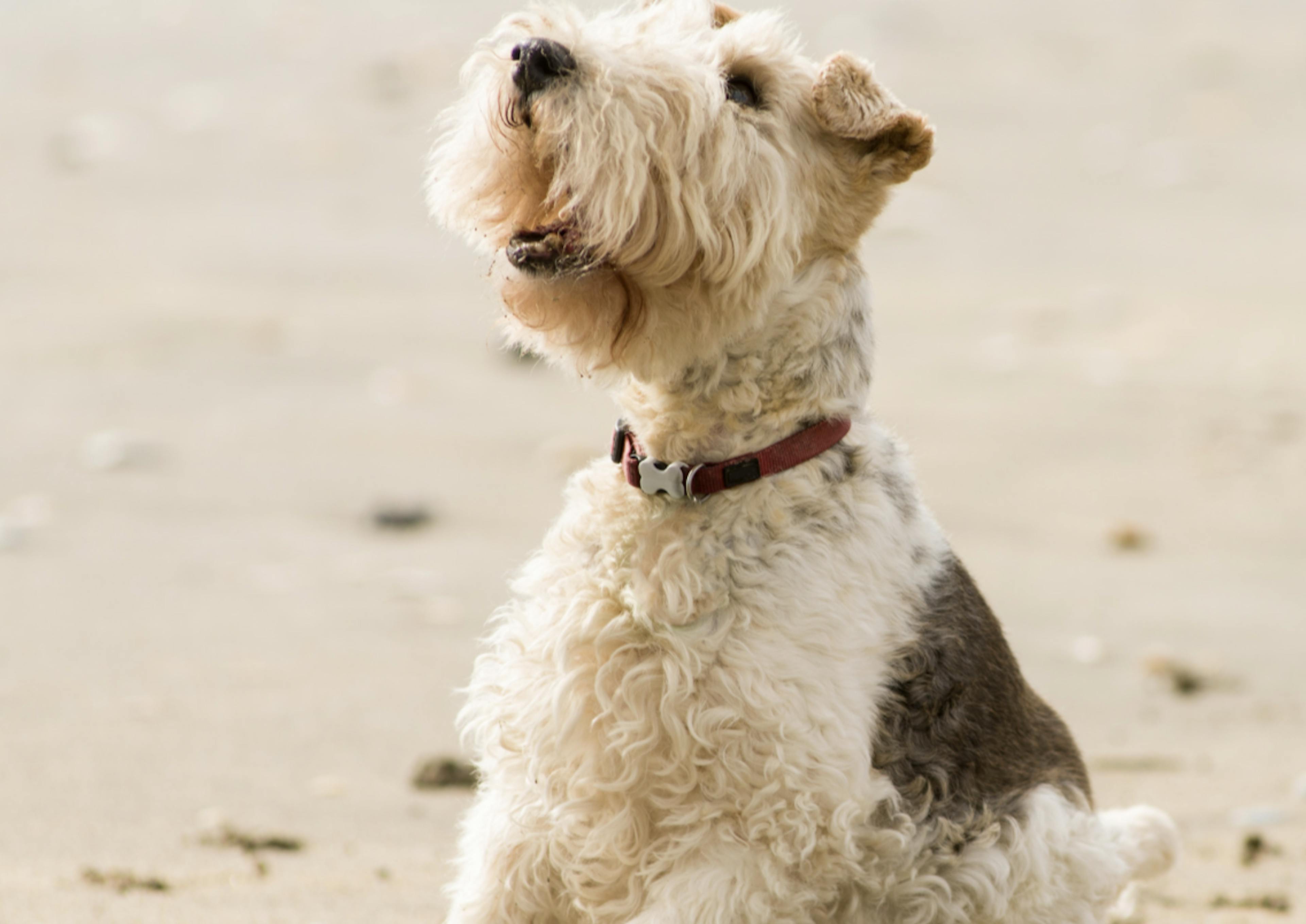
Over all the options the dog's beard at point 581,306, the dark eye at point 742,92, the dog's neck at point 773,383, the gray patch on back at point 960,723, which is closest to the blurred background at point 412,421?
the dog's beard at point 581,306

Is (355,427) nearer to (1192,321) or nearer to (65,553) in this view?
(65,553)

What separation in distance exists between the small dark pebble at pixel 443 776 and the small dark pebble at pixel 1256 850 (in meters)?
2.64

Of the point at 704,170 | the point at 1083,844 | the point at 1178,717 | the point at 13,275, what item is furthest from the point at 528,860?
the point at 13,275

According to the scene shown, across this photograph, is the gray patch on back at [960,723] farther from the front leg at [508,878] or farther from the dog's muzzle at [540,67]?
the dog's muzzle at [540,67]

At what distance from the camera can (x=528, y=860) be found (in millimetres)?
3904

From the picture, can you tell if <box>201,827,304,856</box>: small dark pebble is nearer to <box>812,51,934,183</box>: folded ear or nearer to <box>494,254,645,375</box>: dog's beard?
<box>494,254,645,375</box>: dog's beard

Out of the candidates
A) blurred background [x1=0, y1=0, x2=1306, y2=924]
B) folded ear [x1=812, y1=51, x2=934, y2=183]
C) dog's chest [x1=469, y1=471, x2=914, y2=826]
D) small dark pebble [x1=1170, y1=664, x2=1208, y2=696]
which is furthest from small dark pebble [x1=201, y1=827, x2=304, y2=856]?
small dark pebble [x1=1170, y1=664, x2=1208, y2=696]

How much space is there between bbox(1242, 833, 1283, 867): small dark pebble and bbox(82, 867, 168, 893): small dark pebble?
137 inches

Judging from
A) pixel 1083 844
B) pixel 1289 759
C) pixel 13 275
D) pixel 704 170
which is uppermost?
pixel 704 170

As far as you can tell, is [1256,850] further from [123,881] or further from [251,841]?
[123,881]

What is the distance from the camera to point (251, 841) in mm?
5379

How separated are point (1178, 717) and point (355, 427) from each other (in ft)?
16.3

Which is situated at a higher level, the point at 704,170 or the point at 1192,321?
the point at 704,170

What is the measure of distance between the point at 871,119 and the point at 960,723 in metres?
1.40
